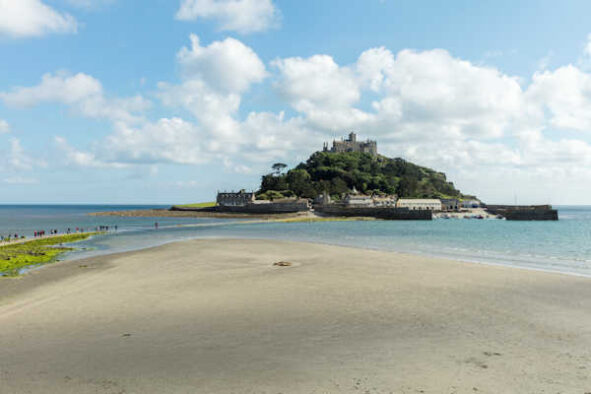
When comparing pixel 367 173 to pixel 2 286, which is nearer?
pixel 2 286

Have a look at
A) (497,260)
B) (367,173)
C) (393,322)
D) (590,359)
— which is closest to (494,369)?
(590,359)

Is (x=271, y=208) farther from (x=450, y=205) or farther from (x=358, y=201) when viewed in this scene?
(x=450, y=205)

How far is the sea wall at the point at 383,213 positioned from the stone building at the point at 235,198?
42.7m

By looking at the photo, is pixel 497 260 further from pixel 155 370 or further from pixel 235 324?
pixel 155 370

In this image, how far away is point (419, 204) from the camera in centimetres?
15325

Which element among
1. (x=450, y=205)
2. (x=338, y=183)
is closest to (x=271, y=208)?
(x=338, y=183)

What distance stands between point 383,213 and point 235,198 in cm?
7075

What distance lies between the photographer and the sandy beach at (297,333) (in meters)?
8.30

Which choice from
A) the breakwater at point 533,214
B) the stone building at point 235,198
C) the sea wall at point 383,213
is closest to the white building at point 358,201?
the sea wall at point 383,213

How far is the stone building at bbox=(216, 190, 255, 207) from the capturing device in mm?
168375

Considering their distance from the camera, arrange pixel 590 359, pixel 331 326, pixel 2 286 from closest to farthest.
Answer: pixel 590 359, pixel 331 326, pixel 2 286

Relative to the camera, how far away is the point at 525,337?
11242mm

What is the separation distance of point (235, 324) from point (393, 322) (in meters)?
5.02

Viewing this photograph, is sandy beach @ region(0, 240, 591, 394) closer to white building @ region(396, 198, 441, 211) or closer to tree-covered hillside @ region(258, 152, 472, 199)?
white building @ region(396, 198, 441, 211)
